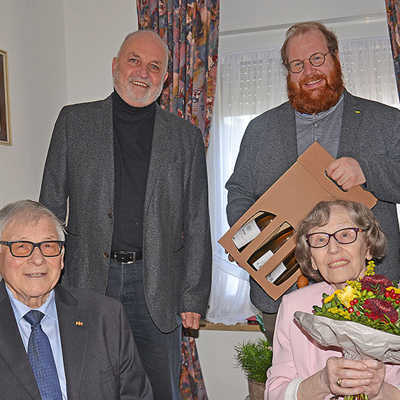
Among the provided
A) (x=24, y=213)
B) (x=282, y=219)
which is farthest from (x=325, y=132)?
(x=24, y=213)

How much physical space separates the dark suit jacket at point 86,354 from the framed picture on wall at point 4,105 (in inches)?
63.6

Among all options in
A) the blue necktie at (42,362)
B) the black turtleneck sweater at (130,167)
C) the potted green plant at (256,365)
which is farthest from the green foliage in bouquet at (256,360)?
the blue necktie at (42,362)

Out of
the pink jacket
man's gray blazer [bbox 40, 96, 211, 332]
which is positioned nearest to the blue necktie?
man's gray blazer [bbox 40, 96, 211, 332]

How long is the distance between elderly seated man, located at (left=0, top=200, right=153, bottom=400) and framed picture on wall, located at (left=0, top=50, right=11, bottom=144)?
155 cm

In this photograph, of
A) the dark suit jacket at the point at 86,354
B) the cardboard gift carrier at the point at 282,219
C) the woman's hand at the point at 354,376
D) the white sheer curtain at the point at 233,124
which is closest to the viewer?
the woman's hand at the point at 354,376

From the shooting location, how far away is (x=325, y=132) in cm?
251

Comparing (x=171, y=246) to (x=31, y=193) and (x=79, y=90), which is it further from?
(x=79, y=90)

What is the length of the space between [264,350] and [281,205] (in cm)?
143

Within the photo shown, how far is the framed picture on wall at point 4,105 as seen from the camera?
131 inches

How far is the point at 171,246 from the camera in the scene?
254 centimetres

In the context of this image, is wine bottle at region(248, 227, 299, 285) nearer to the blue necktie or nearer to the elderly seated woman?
the elderly seated woman

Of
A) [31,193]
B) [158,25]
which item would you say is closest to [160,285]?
[31,193]

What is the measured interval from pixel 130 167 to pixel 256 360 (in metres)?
1.54

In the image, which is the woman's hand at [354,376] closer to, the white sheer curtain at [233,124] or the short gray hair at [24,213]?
the short gray hair at [24,213]
